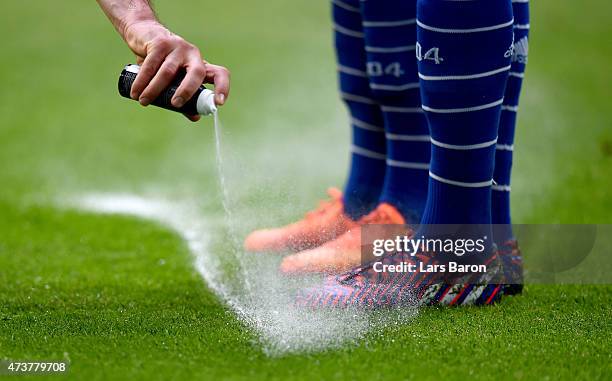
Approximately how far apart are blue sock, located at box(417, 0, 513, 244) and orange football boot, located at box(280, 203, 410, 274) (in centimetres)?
24

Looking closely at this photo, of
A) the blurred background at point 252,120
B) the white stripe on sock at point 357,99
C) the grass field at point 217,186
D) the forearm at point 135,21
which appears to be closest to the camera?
the grass field at point 217,186

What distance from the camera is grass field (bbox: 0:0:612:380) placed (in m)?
1.26

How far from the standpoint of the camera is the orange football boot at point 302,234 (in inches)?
73.2

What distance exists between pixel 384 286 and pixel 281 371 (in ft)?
1.25

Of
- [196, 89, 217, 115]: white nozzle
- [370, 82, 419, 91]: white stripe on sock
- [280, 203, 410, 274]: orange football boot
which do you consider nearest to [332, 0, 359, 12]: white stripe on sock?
[370, 82, 419, 91]: white stripe on sock

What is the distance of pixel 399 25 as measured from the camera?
5.89 feet

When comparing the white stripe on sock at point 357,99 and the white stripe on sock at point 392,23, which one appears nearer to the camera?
the white stripe on sock at point 392,23

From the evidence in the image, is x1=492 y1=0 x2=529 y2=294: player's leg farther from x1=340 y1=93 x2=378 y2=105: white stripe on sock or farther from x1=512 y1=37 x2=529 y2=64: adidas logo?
x1=340 y1=93 x2=378 y2=105: white stripe on sock

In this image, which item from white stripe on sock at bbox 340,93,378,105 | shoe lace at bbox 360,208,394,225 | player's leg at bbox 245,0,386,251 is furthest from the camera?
white stripe on sock at bbox 340,93,378,105

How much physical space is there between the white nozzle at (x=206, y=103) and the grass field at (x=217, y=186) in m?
0.34

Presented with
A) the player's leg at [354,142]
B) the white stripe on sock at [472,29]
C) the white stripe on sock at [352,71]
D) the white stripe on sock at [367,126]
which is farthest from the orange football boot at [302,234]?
the white stripe on sock at [472,29]

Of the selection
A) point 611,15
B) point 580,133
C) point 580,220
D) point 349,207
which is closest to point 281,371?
point 349,207

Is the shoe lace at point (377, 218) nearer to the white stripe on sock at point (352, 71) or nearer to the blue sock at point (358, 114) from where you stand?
the blue sock at point (358, 114)

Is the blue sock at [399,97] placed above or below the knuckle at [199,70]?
below
